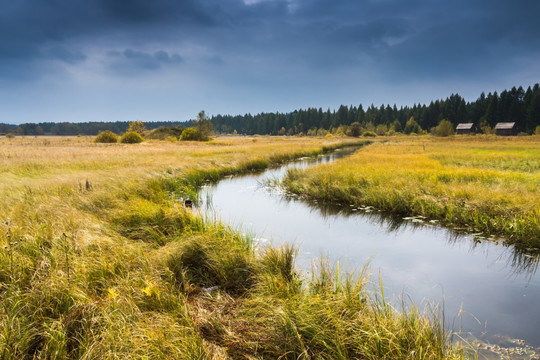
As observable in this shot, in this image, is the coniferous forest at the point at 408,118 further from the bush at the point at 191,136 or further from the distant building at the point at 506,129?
the bush at the point at 191,136

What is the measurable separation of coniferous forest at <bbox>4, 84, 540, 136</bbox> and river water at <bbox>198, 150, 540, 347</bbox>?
8833 cm

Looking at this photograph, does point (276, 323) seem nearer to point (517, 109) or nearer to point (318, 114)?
point (517, 109)

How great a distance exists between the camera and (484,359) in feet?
12.5

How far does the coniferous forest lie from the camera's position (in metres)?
83.3

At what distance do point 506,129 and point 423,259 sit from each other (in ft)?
306

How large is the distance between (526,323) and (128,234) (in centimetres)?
792

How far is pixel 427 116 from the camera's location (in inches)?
4087

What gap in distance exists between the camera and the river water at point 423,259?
4.86 meters

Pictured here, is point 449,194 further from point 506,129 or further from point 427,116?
point 427,116

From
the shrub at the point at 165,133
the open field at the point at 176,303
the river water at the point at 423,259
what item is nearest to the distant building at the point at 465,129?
the shrub at the point at 165,133

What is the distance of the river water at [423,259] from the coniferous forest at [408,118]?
8833cm

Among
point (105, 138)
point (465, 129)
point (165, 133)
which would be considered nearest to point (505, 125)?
point (465, 129)

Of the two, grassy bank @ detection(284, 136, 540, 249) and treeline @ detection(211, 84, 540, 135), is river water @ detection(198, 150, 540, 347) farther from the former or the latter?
treeline @ detection(211, 84, 540, 135)

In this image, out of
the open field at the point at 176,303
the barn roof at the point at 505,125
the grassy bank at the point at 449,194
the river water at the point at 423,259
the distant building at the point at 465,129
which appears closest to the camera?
the open field at the point at 176,303
